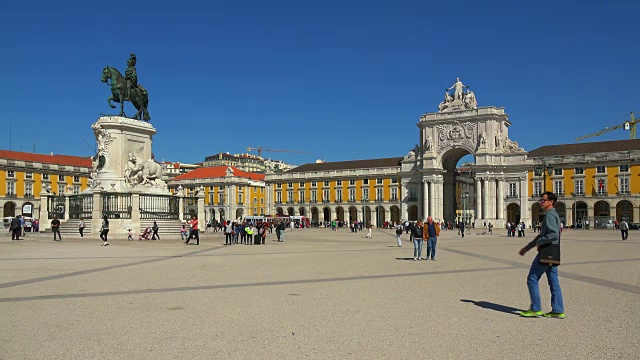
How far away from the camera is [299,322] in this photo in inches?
314

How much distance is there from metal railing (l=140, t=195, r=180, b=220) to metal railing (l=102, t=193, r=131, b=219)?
95 cm

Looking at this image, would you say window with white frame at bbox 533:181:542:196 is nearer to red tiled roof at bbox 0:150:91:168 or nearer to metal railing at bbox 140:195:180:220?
metal railing at bbox 140:195:180:220

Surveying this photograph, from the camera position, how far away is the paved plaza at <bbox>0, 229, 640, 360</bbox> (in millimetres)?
6457

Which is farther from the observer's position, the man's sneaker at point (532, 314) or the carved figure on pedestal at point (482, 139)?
the carved figure on pedestal at point (482, 139)

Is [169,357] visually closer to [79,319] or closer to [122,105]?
[79,319]

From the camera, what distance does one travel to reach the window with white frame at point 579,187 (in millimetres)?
78250

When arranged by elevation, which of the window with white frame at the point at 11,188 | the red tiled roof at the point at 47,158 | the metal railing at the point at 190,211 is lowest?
the metal railing at the point at 190,211

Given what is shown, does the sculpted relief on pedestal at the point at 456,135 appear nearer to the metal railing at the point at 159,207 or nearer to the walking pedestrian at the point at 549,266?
the metal railing at the point at 159,207

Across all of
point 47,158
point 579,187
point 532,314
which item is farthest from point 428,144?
point 532,314

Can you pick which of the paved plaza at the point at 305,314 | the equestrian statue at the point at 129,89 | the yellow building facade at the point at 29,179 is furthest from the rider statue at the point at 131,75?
the yellow building facade at the point at 29,179

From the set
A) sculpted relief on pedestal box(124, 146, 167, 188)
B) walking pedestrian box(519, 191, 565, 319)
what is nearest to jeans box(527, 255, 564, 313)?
walking pedestrian box(519, 191, 565, 319)

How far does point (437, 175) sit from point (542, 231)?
7756cm

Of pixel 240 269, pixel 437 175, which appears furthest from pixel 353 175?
pixel 240 269

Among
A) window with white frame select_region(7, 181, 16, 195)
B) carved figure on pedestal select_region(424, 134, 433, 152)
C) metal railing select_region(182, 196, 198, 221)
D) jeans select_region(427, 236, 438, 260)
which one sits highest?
carved figure on pedestal select_region(424, 134, 433, 152)
